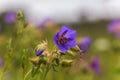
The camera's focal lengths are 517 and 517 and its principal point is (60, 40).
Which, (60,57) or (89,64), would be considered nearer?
(60,57)

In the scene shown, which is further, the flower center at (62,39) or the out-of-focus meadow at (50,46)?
the out-of-focus meadow at (50,46)

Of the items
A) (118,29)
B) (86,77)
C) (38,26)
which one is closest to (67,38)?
(86,77)

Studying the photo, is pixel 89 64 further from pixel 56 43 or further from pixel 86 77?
pixel 56 43

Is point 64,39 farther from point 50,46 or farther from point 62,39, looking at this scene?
point 50,46

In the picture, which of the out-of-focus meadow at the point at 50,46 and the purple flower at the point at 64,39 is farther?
the out-of-focus meadow at the point at 50,46

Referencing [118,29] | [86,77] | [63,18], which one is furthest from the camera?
[63,18]

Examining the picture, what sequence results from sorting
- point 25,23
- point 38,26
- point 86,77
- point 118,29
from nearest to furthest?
point 25,23 → point 86,77 → point 38,26 → point 118,29

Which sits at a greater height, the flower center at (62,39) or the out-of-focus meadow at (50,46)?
the flower center at (62,39)

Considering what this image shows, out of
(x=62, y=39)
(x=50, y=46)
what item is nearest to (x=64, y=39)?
(x=62, y=39)
